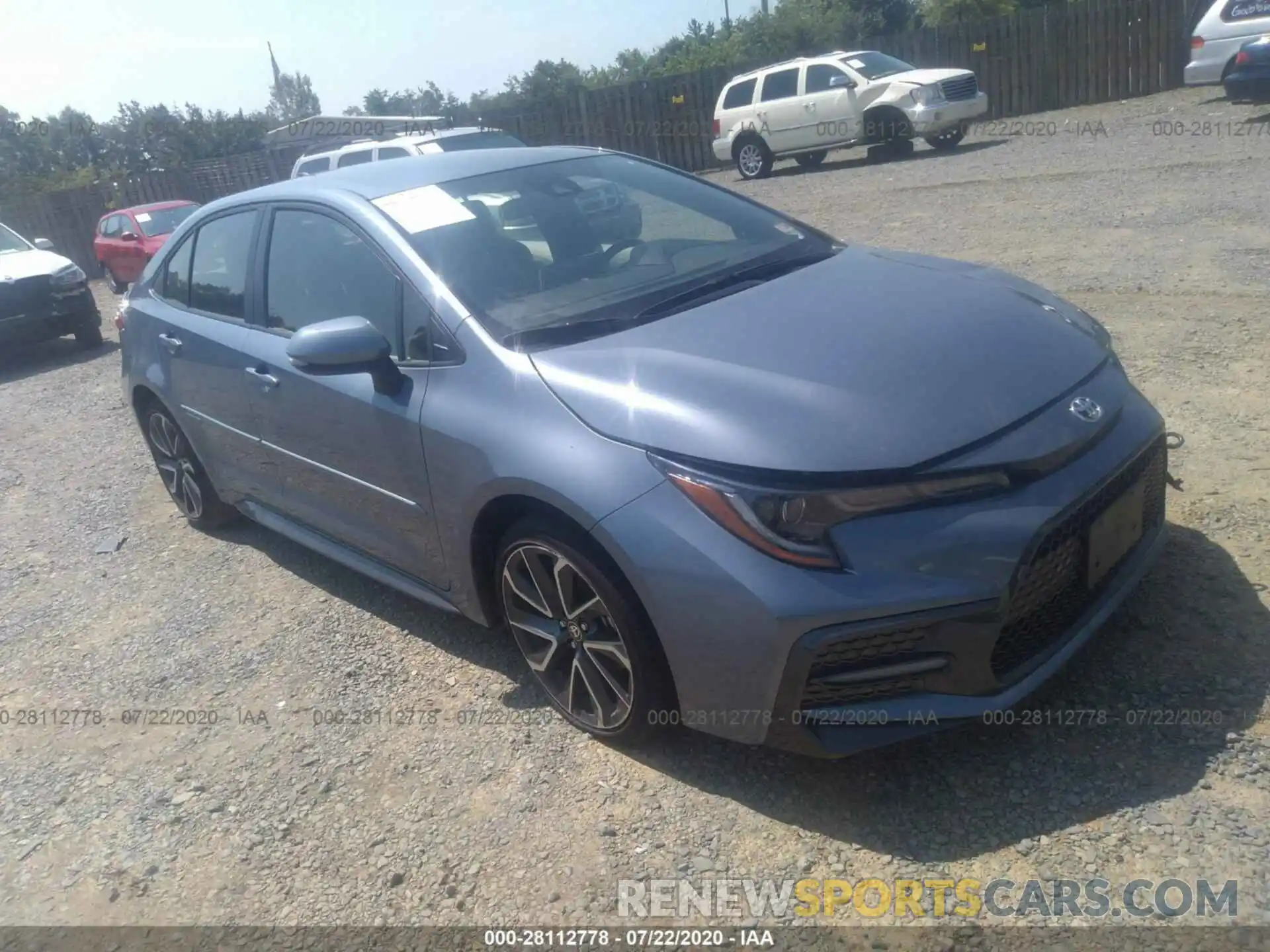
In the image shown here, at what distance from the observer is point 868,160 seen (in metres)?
18.0

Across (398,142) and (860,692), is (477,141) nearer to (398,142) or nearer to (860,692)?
(398,142)

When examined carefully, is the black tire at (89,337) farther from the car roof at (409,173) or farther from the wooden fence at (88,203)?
the wooden fence at (88,203)

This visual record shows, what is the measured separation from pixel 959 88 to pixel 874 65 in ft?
5.69

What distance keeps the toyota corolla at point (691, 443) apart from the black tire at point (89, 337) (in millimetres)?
8786

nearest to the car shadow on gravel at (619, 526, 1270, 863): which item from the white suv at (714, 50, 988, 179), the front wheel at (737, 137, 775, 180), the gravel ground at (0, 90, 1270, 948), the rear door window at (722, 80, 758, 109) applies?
the gravel ground at (0, 90, 1270, 948)

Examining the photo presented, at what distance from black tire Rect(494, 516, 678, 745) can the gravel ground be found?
168 millimetres

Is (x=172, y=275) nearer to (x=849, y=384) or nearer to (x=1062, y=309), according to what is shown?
(x=849, y=384)

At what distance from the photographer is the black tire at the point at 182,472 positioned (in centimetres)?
521

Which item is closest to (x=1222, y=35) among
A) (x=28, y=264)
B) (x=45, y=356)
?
(x=28, y=264)

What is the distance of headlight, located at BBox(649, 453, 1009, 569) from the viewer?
8.28ft

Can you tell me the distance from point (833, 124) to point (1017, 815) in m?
16.8

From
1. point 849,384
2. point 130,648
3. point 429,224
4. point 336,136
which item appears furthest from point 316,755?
point 336,136

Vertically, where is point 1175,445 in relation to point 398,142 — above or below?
below

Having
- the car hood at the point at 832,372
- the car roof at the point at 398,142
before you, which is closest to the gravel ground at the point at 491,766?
the car hood at the point at 832,372
